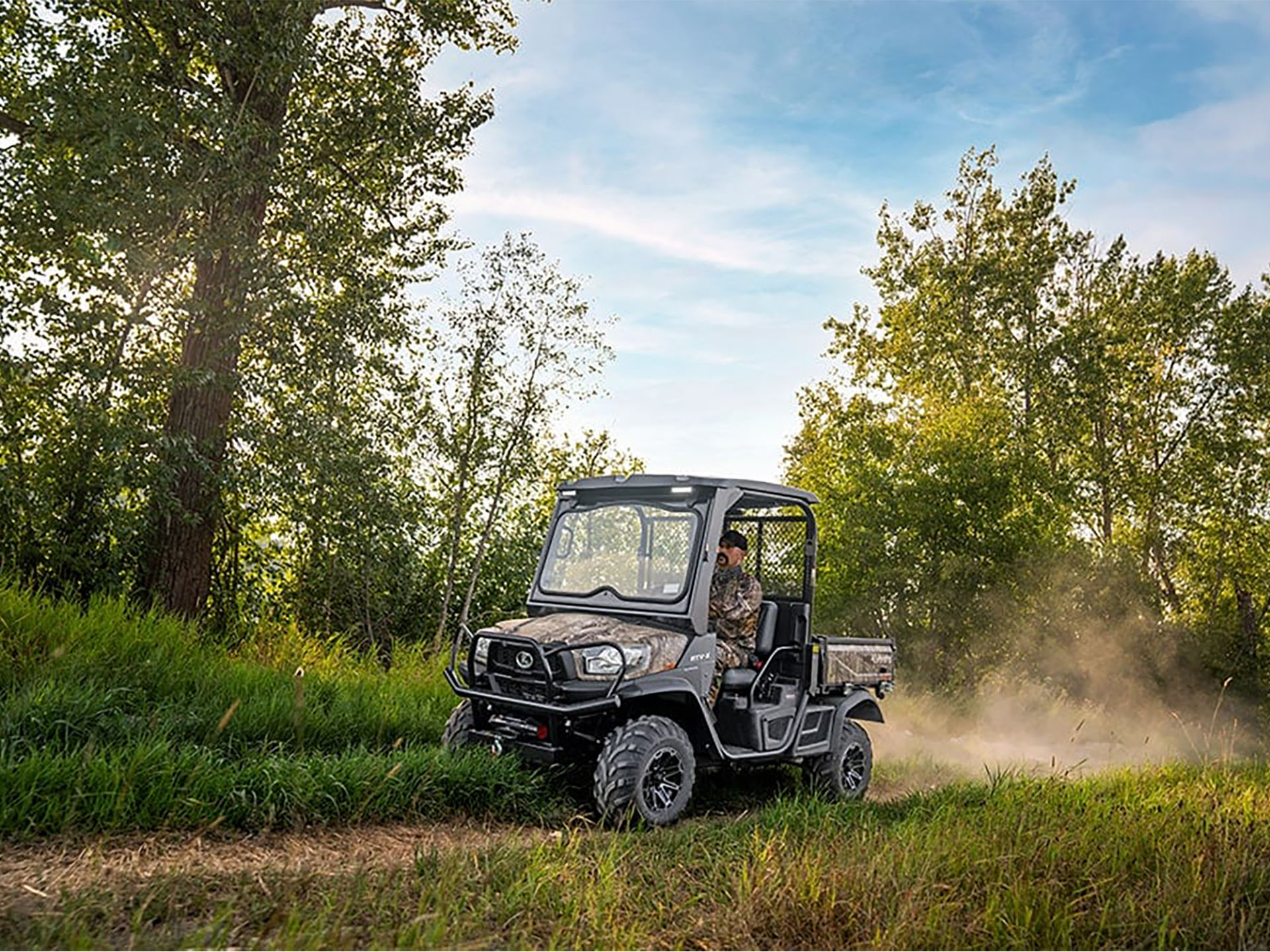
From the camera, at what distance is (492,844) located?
595 centimetres

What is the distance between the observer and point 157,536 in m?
11.9

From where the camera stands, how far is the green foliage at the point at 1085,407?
2214cm

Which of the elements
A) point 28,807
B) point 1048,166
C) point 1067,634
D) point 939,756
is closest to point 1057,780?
point 939,756

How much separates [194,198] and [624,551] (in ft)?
20.4

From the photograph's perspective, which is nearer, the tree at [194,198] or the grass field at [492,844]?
the grass field at [492,844]

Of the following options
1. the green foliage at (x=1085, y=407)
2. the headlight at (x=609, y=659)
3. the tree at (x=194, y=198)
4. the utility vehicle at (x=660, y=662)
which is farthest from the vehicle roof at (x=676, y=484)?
the green foliage at (x=1085, y=407)

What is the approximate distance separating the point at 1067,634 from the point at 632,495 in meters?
16.4

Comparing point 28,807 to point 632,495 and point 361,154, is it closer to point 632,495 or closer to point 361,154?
point 632,495

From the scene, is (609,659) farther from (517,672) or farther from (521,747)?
(521,747)

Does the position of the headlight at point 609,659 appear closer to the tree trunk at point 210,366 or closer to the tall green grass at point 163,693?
the tall green grass at point 163,693

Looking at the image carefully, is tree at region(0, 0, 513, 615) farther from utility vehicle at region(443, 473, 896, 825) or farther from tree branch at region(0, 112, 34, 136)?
utility vehicle at region(443, 473, 896, 825)

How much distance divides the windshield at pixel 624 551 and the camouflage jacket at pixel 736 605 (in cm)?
51

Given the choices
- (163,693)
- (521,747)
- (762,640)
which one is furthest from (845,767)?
(163,693)

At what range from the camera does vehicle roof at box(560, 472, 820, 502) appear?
7.84m
